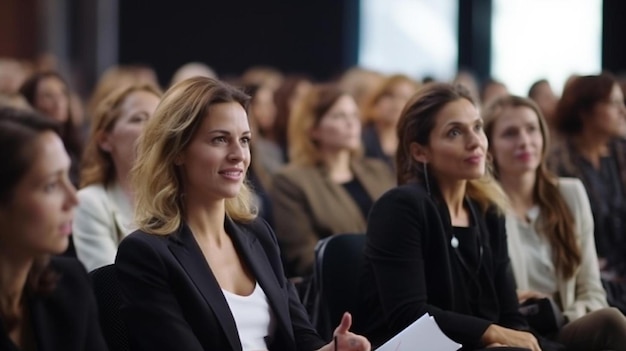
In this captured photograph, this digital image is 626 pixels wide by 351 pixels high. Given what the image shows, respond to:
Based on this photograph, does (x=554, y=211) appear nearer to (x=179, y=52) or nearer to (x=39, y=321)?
(x=39, y=321)

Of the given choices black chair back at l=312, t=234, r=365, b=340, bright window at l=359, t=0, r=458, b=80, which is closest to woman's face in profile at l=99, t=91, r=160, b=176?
black chair back at l=312, t=234, r=365, b=340

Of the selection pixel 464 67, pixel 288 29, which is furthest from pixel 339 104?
pixel 288 29

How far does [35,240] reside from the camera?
2.21 meters

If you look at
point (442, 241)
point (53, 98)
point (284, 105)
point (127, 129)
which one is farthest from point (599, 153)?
point (53, 98)

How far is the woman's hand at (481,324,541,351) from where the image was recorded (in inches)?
126

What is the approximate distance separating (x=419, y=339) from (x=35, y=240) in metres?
1.11

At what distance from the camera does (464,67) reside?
37.6 ft

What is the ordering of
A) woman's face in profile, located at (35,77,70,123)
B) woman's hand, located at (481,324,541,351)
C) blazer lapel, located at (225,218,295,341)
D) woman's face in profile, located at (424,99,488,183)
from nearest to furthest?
1. blazer lapel, located at (225,218,295,341)
2. woman's hand, located at (481,324,541,351)
3. woman's face in profile, located at (424,99,488,183)
4. woman's face in profile, located at (35,77,70,123)

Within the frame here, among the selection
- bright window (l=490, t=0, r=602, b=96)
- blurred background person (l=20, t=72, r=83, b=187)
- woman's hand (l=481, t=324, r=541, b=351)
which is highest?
bright window (l=490, t=0, r=602, b=96)

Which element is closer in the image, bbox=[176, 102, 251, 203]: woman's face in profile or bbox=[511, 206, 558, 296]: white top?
bbox=[176, 102, 251, 203]: woman's face in profile

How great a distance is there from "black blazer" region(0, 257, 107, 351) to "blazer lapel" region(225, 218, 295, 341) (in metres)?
0.61

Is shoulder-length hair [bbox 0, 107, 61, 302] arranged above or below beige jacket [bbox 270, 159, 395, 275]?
above

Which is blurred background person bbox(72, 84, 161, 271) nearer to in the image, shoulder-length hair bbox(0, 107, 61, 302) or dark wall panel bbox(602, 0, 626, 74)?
shoulder-length hair bbox(0, 107, 61, 302)

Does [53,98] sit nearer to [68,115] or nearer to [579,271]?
[68,115]
